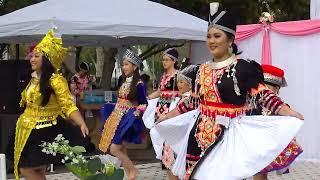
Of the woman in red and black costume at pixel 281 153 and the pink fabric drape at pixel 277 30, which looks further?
the pink fabric drape at pixel 277 30

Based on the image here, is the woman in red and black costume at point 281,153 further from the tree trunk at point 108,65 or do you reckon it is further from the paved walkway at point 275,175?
the tree trunk at point 108,65

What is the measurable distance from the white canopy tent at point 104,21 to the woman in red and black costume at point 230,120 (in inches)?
155

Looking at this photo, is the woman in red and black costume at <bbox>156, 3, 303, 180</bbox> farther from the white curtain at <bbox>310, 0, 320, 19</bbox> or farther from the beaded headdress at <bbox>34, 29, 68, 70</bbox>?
the white curtain at <bbox>310, 0, 320, 19</bbox>

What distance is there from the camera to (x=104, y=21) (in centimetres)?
812

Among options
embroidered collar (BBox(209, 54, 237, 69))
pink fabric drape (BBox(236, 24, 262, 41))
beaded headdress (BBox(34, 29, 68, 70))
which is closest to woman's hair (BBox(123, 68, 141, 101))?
beaded headdress (BBox(34, 29, 68, 70))

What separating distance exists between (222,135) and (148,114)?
3.31 meters

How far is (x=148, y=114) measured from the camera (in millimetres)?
7359

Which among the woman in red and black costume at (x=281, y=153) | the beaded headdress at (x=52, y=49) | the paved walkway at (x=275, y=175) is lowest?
the paved walkway at (x=275, y=175)

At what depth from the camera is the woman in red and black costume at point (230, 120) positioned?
394 centimetres

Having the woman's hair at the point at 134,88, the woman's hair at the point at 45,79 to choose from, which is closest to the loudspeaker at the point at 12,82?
the woman's hair at the point at 134,88

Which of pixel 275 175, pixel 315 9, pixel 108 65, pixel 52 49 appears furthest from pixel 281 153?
pixel 108 65

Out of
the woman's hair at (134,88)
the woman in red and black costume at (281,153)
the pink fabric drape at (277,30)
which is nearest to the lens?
the woman in red and black costume at (281,153)

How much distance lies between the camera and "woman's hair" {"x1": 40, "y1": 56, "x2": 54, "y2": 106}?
5180 mm

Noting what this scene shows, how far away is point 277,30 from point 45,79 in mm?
5488
